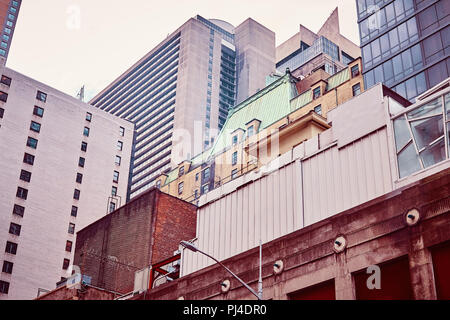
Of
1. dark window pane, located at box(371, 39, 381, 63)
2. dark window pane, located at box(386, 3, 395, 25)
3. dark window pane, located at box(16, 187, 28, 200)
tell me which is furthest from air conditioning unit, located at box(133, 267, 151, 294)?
dark window pane, located at box(16, 187, 28, 200)

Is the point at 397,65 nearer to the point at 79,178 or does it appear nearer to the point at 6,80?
the point at 79,178

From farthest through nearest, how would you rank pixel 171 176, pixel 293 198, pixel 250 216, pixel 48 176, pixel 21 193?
1. pixel 171 176
2. pixel 48 176
3. pixel 21 193
4. pixel 250 216
5. pixel 293 198

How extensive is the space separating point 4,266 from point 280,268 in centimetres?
6710

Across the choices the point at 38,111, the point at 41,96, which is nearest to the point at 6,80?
the point at 41,96

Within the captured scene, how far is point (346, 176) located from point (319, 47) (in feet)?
375

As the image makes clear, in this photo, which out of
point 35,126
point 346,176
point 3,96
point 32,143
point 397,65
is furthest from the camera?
point 35,126

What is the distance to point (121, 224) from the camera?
50219 millimetres

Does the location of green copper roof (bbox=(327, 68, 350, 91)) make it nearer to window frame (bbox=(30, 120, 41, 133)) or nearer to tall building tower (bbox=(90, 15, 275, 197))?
window frame (bbox=(30, 120, 41, 133))

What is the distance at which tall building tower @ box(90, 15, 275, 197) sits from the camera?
536 ft

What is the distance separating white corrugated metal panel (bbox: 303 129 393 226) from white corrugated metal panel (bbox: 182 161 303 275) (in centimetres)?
77

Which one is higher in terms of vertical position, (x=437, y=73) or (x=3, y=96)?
(x=3, y=96)

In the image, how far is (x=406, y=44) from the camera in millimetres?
60438
